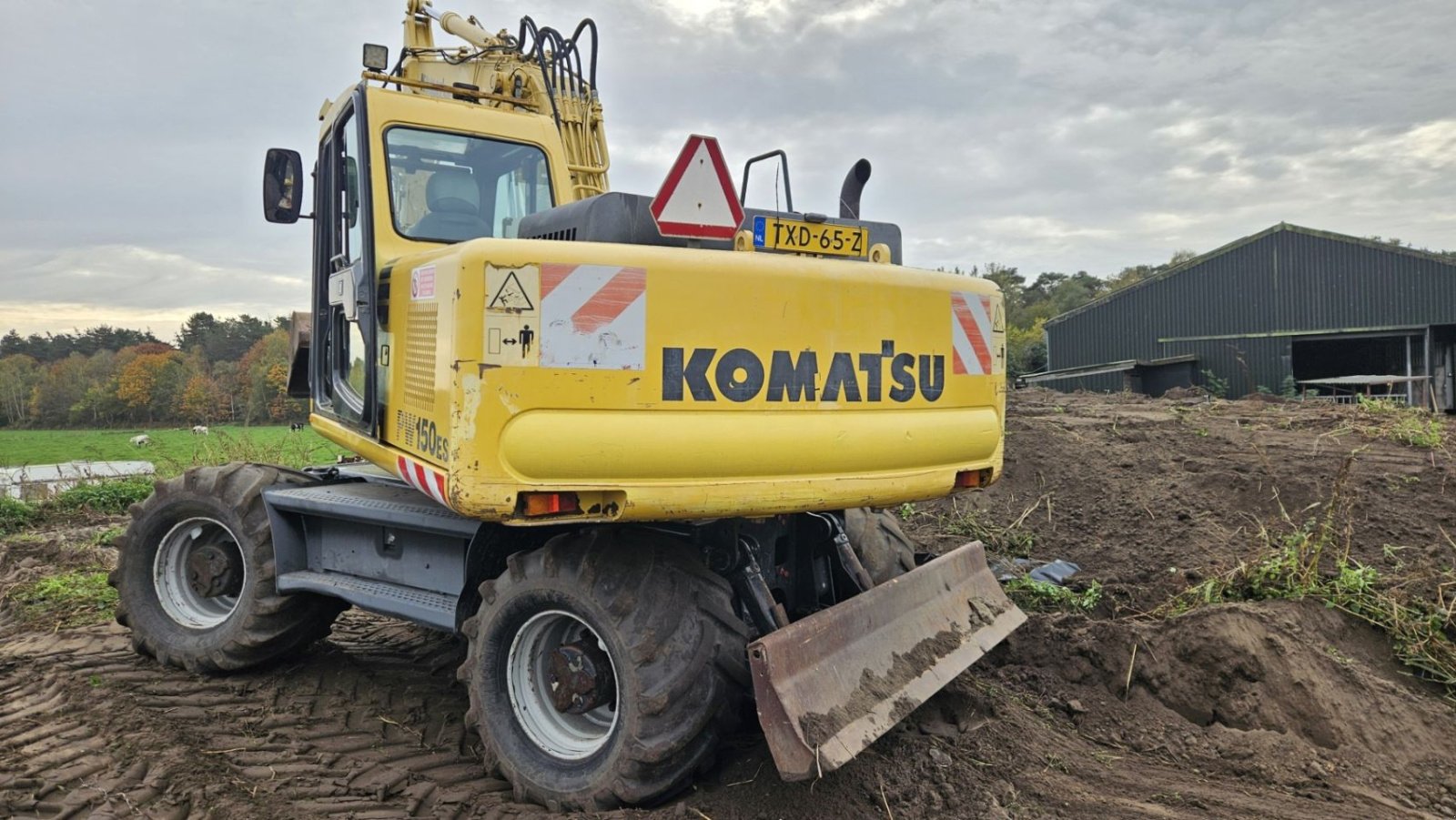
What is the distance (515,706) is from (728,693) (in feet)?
2.89

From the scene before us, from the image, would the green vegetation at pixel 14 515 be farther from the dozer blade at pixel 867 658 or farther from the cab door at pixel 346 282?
the dozer blade at pixel 867 658

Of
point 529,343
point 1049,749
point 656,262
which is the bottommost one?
point 1049,749

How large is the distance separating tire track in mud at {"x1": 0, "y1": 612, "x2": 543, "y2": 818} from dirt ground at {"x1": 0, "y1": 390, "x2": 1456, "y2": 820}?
0.01m

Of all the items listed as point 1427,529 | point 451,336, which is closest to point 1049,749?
point 451,336

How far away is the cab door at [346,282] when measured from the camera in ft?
13.7

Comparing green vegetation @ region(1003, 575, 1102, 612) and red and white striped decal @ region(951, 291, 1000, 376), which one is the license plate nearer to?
red and white striped decal @ region(951, 291, 1000, 376)

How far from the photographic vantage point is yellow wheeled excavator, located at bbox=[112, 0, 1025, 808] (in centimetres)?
308

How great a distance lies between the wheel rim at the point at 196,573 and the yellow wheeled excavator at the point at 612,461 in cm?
5

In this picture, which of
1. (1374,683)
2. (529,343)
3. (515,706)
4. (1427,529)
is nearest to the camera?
(529,343)

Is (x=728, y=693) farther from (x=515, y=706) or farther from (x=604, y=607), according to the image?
(x=515, y=706)

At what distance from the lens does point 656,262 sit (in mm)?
3164

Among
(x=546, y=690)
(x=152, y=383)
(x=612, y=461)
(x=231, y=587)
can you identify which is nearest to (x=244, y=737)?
(x=231, y=587)

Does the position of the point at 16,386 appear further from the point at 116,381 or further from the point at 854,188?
the point at 854,188

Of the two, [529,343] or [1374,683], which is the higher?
[529,343]
